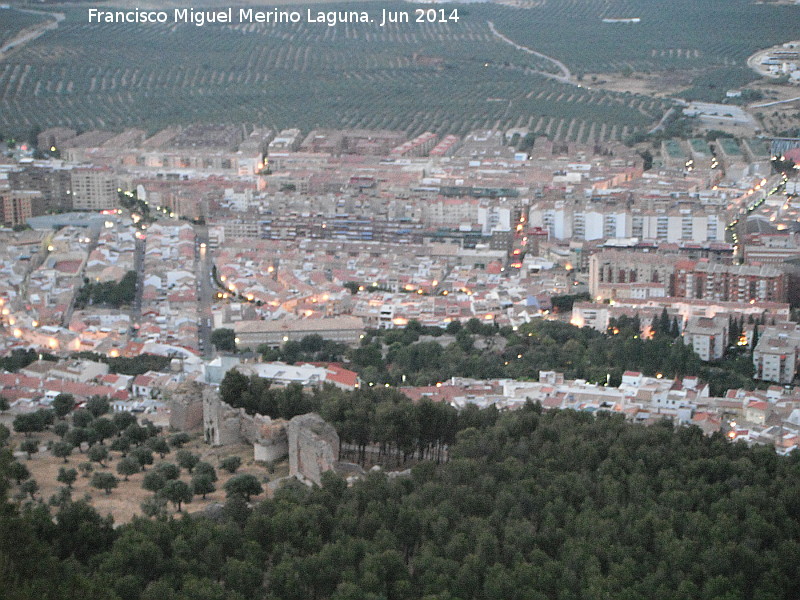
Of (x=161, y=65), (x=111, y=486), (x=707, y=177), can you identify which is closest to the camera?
(x=111, y=486)

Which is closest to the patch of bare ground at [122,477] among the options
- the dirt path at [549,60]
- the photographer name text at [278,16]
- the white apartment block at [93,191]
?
the white apartment block at [93,191]

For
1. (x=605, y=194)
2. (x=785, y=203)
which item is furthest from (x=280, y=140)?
(x=785, y=203)

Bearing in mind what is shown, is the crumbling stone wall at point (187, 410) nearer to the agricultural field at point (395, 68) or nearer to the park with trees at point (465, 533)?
the park with trees at point (465, 533)

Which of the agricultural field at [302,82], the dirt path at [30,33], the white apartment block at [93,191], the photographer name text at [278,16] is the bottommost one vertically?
the white apartment block at [93,191]

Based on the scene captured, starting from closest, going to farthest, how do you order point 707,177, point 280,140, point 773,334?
point 773,334, point 707,177, point 280,140

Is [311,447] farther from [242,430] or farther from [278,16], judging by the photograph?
[278,16]

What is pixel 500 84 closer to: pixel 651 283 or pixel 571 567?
pixel 651 283

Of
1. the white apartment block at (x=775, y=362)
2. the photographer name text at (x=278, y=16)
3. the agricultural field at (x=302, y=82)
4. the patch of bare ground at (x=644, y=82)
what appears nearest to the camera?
the white apartment block at (x=775, y=362)
